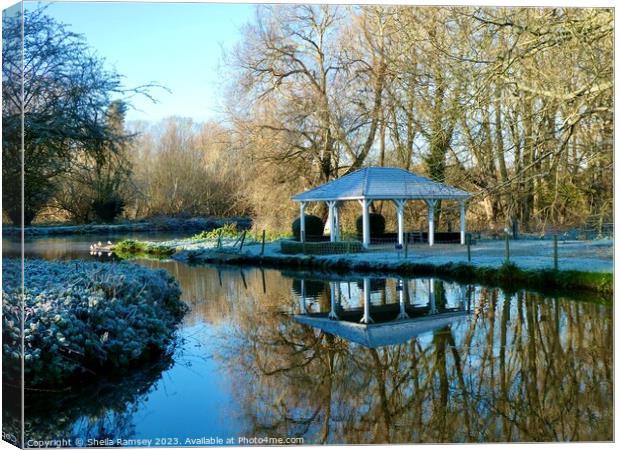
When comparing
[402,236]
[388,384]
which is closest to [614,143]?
[388,384]

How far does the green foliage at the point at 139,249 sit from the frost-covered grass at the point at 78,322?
6.53 m

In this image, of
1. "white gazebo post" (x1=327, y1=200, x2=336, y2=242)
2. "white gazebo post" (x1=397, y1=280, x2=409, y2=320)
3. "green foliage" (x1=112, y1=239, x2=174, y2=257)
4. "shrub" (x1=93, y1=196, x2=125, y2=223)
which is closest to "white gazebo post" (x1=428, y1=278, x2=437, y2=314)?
"white gazebo post" (x1=397, y1=280, x2=409, y2=320)

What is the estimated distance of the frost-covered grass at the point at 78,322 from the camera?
199 inches

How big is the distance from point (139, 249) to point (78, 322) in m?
11.8

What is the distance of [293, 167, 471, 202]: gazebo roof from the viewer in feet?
57.1

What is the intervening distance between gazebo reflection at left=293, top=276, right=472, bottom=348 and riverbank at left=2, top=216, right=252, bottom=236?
316cm

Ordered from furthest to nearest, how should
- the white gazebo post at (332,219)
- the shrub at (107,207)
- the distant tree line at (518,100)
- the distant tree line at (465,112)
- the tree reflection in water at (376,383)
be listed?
the white gazebo post at (332,219)
the shrub at (107,207)
the distant tree line at (518,100)
the distant tree line at (465,112)
the tree reflection in water at (376,383)

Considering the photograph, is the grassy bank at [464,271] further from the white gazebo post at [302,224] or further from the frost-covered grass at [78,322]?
the frost-covered grass at [78,322]

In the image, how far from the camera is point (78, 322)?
21.1ft

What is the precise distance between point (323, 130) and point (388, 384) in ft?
50.5

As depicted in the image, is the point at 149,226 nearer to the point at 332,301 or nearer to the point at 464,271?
the point at 332,301

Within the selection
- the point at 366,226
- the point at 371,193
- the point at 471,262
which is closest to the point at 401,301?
the point at 471,262

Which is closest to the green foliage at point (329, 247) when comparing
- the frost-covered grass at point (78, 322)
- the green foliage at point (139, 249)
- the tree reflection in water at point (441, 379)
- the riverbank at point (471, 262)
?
the riverbank at point (471, 262)

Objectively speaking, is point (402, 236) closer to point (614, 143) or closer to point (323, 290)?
point (323, 290)
